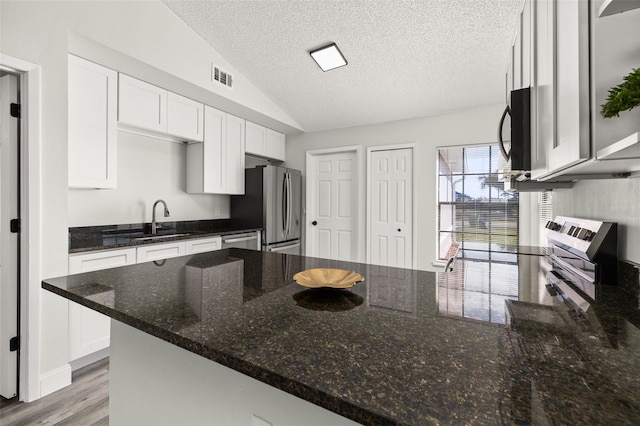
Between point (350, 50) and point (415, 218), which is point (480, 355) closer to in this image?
point (350, 50)

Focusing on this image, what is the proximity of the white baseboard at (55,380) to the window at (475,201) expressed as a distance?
4.67 m

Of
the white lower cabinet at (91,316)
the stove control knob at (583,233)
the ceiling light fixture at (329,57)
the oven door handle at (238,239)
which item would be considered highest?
the ceiling light fixture at (329,57)

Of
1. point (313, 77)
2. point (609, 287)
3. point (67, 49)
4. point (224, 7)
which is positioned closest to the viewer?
point (609, 287)

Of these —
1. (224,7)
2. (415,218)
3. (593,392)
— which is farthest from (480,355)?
(415,218)

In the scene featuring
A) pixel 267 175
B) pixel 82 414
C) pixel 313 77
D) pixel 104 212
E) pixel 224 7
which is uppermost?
pixel 224 7

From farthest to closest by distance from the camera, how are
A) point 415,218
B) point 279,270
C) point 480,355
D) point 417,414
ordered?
point 415,218
point 279,270
point 480,355
point 417,414

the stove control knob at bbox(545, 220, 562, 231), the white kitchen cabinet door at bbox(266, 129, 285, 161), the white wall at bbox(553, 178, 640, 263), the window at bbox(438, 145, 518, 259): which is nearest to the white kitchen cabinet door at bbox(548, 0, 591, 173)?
the white wall at bbox(553, 178, 640, 263)

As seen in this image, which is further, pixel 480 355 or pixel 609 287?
pixel 609 287

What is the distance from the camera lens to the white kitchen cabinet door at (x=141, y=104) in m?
A: 2.73

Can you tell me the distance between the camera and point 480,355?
615 mm

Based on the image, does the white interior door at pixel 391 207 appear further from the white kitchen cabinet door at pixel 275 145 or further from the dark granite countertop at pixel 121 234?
the dark granite countertop at pixel 121 234

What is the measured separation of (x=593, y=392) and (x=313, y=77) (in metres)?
3.54

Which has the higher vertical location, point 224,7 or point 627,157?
point 224,7

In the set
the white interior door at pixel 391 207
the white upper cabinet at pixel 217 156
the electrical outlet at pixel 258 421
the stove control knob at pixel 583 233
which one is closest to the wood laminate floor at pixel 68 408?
the electrical outlet at pixel 258 421
